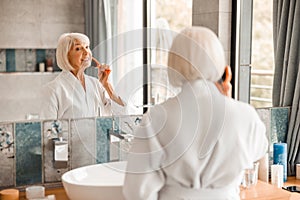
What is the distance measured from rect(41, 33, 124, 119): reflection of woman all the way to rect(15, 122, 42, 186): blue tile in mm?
88

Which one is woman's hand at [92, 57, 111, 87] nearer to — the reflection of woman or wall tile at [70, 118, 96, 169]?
the reflection of woman

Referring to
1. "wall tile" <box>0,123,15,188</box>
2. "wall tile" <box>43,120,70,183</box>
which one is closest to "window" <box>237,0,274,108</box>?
"wall tile" <box>43,120,70,183</box>

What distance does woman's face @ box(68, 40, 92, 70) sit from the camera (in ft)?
Answer: 7.45

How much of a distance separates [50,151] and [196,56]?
39.2 inches

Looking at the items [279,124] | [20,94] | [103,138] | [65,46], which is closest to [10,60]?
[20,94]

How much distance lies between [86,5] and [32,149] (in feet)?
2.29

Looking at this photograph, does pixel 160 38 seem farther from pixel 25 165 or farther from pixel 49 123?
pixel 25 165

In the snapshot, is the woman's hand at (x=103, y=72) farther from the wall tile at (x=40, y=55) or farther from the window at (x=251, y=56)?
the window at (x=251, y=56)

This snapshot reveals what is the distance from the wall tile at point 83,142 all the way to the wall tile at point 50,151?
0.03 m

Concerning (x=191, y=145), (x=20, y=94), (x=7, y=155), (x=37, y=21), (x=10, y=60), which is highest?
(x=37, y=21)

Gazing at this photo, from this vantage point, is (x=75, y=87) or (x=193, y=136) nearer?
(x=193, y=136)

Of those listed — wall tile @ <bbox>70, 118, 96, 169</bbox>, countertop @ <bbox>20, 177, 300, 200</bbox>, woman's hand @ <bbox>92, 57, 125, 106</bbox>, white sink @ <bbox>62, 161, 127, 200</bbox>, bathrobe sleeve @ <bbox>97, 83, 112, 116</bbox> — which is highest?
woman's hand @ <bbox>92, 57, 125, 106</bbox>

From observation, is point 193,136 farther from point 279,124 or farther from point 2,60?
point 279,124

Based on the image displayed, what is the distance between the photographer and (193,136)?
5.24 feet
